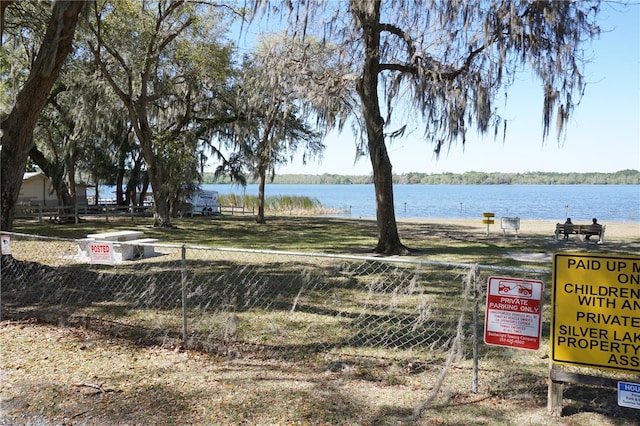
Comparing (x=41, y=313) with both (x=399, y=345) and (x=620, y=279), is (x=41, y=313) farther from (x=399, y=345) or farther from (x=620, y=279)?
(x=620, y=279)

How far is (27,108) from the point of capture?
853 centimetres

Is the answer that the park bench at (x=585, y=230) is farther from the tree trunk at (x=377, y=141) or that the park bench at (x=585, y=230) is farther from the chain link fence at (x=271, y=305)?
the chain link fence at (x=271, y=305)

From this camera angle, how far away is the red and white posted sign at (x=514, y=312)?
3897 mm

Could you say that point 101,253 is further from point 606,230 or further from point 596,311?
point 606,230

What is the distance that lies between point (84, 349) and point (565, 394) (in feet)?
15.4

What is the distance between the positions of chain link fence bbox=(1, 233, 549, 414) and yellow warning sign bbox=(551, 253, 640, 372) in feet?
1.24

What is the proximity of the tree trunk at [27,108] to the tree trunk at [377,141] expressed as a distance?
7192 mm

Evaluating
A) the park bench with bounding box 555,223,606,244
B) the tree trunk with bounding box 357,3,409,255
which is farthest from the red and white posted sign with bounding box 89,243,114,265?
the park bench with bounding box 555,223,606,244

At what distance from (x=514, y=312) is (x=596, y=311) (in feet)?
1.92

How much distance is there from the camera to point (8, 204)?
891 centimetres

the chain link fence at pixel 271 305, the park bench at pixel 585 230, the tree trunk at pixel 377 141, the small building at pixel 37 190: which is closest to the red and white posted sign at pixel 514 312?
the chain link fence at pixel 271 305

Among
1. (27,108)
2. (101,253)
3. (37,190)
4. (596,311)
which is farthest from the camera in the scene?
(37,190)

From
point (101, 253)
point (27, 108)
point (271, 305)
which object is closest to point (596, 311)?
point (271, 305)

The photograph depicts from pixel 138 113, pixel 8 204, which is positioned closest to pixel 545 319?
pixel 8 204
